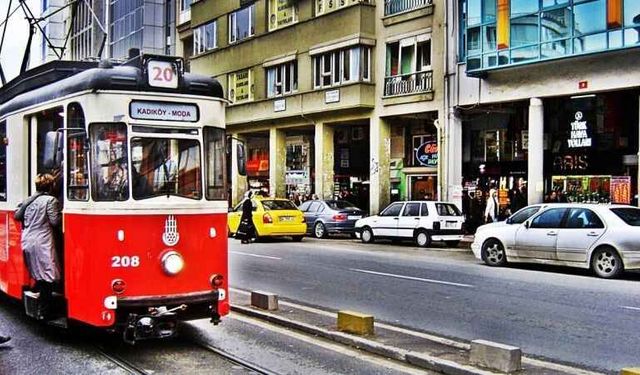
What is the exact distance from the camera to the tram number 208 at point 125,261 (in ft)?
25.7

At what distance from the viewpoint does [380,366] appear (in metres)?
7.66

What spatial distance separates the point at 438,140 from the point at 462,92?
2.20m

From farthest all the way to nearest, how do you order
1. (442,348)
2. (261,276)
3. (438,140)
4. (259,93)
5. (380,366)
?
(259,93)
(438,140)
(261,276)
(442,348)
(380,366)

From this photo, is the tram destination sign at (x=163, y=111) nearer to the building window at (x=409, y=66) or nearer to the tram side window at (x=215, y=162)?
the tram side window at (x=215, y=162)

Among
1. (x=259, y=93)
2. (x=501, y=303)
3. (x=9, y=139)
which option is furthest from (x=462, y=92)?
(x=9, y=139)

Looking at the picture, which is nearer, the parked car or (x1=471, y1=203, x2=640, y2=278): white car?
(x1=471, y1=203, x2=640, y2=278): white car

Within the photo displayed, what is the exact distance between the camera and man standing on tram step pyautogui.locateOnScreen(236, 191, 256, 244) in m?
25.2

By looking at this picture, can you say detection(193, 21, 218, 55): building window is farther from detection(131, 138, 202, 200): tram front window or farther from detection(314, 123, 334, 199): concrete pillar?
detection(131, 138, 202, 200): tram front window

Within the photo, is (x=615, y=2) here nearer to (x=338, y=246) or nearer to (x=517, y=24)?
(x=517, y=24)

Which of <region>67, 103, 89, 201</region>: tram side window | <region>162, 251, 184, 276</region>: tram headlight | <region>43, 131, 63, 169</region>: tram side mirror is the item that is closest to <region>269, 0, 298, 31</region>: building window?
<region>67, 103, 89, 201</region>: tram side window

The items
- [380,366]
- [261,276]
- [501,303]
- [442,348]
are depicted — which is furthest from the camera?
[261,276]

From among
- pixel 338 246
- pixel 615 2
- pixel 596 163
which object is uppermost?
pixel 615 2

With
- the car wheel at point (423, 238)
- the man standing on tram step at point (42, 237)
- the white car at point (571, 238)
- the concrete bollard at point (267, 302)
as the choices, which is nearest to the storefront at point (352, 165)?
the car wheel at point (423, 238)

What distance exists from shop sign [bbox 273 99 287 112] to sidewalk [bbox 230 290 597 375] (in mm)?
24761
